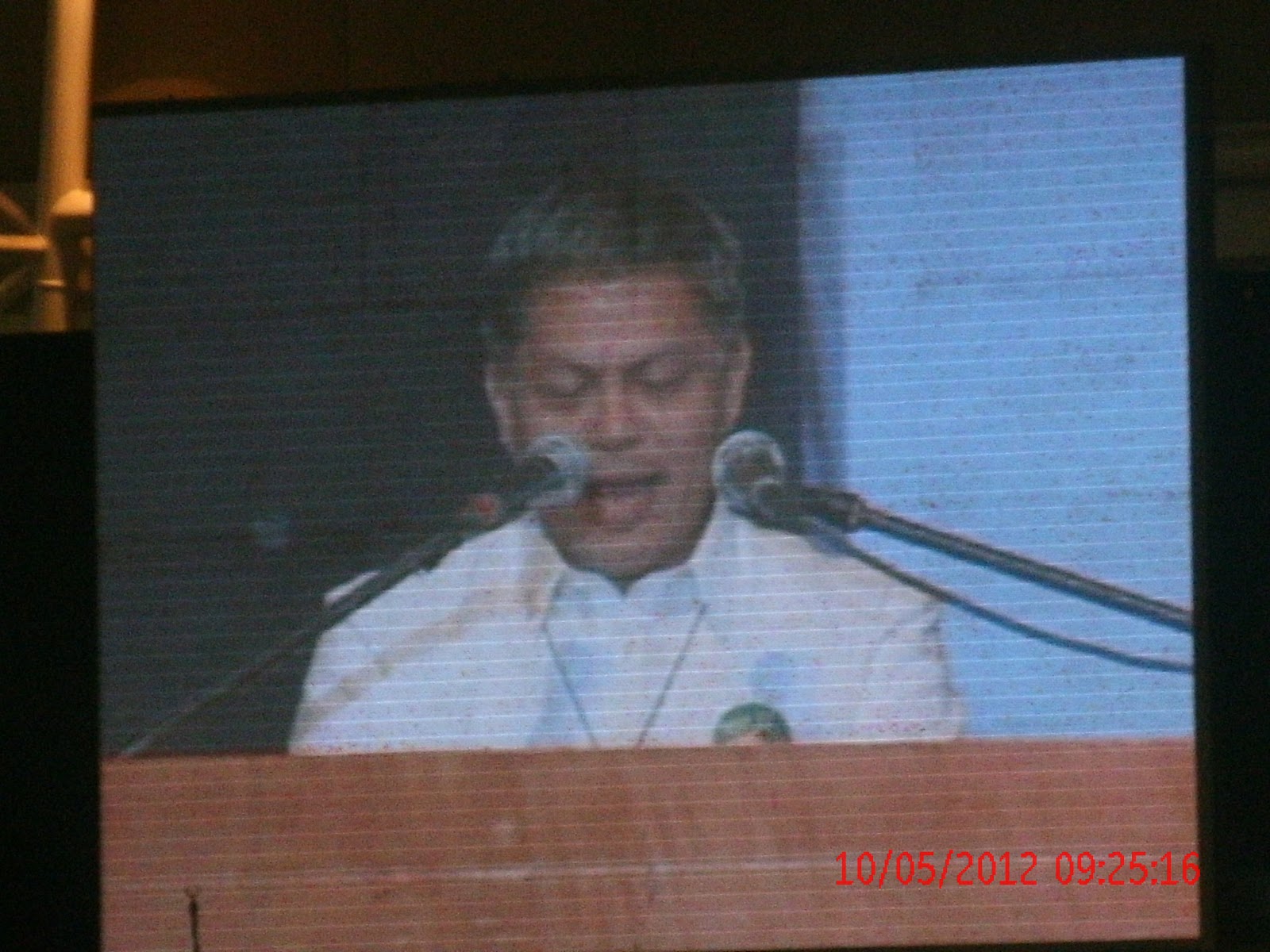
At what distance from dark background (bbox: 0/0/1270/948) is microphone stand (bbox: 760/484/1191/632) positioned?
19cm

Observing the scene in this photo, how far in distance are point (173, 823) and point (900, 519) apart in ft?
8.00

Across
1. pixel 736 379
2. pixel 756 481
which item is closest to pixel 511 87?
pixel 736 379

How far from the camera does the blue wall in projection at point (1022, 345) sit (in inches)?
221

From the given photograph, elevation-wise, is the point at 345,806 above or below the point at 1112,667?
below

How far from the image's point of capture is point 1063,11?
298 inches

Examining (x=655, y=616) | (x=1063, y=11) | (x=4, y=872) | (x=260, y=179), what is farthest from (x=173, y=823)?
(x=1063, y=11)

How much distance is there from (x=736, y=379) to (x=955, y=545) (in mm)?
839

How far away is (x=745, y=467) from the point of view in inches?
226

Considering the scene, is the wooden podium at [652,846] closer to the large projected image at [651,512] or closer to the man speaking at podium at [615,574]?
the large projected image at [651,512]

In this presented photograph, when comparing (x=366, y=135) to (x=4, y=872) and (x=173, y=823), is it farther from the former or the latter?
(x=4, y=872)

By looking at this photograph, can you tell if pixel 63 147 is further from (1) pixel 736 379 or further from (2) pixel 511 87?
(1) pixel 736 379
